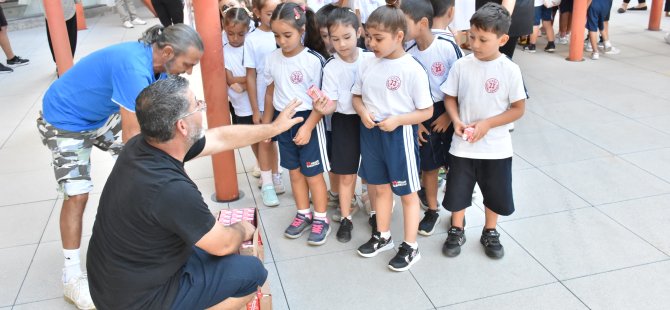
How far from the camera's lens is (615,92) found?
5.60 m

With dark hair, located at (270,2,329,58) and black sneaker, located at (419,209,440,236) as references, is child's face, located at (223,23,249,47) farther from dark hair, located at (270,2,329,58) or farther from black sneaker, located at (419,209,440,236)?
black sneaker, located at (419,209,440,236)

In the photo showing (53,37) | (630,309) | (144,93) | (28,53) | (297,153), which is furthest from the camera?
(28,53)

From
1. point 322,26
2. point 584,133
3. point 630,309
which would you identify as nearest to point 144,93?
point 322,26

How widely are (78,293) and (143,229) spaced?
3.50 feet

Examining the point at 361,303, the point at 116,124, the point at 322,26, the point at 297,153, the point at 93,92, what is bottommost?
the point at 361,303

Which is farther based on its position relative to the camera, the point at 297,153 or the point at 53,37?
the point at 53,37

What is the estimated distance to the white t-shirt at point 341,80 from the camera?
9.84 ft

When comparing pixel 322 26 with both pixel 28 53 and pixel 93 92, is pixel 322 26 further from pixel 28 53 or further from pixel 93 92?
pixel 28 53

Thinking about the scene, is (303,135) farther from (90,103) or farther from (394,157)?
(90,103)

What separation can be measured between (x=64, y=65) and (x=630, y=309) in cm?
439

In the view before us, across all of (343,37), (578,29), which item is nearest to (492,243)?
(343,37)

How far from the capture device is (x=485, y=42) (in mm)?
2715

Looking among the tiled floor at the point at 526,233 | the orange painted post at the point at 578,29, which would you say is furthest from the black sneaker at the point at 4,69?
the orange painted post at the point at 578,29

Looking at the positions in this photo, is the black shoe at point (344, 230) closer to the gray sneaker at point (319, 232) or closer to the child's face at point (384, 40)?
the gray sneaker at point (319, 232)
